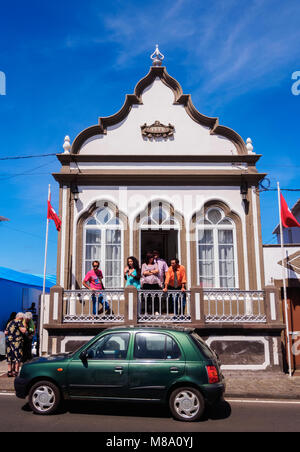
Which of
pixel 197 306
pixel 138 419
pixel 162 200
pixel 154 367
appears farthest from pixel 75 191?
pixel 138 419

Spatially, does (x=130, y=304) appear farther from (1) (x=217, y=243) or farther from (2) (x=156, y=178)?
(2) (x=156, y=178)

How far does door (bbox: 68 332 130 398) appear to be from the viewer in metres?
6.31

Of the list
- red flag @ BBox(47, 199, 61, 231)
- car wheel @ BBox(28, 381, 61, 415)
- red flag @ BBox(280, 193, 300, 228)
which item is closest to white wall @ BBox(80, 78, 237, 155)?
red flag @ BBox(47, 199, 61, 231)

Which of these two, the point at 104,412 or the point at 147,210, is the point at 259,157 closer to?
the point at 147,210

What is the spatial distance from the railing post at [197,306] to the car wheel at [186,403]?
3.88 meters

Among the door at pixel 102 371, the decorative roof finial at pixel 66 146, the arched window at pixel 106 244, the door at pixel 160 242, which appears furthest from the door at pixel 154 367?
the decorative roof finial at pixel 66 146

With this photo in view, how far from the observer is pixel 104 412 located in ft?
21.6

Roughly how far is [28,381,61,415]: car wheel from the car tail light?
247 cm

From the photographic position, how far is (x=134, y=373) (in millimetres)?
6289

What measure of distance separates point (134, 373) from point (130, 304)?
152 inches

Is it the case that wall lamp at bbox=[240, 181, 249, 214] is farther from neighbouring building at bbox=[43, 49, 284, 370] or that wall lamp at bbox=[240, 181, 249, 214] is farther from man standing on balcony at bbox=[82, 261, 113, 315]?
man standing on balcony at bbox=[82, 261, 113, 315]

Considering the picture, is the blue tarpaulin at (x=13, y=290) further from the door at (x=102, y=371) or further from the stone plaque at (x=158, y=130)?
the door at (x=102, y=371)
